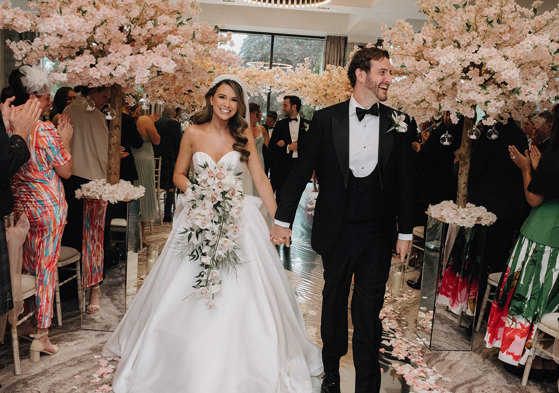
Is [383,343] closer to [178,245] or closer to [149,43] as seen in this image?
[178,245]

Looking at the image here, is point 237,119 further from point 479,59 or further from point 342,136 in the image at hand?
point 479,59

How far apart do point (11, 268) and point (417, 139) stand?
545 centimetres

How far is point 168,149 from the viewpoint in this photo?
27.2ft

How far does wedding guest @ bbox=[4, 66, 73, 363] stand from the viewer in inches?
142

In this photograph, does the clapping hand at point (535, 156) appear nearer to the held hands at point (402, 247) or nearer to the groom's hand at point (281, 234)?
the held hands at point (402, 247)

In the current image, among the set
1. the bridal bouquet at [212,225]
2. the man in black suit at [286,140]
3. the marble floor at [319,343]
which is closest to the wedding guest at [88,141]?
the marble floor at [319,343]

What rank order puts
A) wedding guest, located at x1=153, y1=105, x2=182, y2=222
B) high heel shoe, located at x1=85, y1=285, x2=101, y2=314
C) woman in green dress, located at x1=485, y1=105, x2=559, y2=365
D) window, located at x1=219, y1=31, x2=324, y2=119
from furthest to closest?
window, located at x1=219, y1=31, x2=324, y2=119 → wedding guest, located at x1=153, y1=105, x2=182, y2=222 → high heel shoe, located at x1=85, y1=285, x2=101, y2=314 → woman in green dress, located at x1=485, y1=105, x2=559, y2=365

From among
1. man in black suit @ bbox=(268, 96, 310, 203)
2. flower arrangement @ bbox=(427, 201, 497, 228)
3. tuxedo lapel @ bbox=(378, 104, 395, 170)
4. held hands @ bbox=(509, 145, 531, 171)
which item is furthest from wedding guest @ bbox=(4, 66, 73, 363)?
man in black suit @ bbox=(268, 96, 310, 203)

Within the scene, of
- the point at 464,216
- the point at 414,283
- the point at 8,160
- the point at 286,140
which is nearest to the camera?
the point at 8,160

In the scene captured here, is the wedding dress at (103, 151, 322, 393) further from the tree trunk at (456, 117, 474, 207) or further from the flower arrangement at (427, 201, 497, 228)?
the tree trunk at (456, 117, 474, 207)

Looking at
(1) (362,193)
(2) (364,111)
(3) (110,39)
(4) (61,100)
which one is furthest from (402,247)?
(4) (61,100)

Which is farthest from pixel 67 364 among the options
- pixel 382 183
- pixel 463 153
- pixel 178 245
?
pixel 463 153

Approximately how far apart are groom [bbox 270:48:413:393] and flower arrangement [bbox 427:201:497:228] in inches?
38.9

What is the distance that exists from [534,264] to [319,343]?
1662mm
